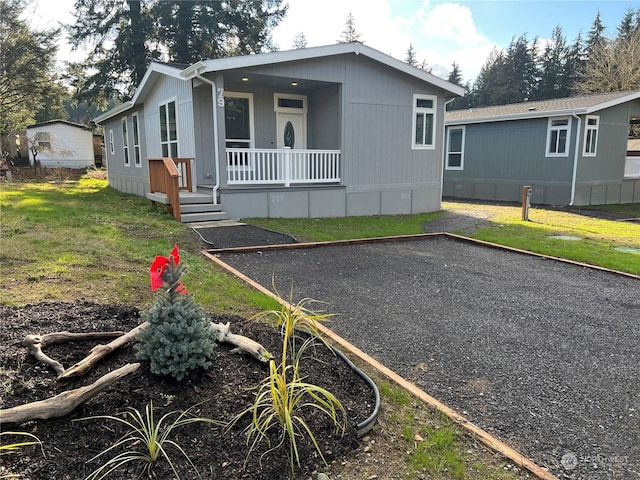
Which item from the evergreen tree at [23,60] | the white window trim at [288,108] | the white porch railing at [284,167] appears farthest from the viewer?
the evergreen tree at [23,60]

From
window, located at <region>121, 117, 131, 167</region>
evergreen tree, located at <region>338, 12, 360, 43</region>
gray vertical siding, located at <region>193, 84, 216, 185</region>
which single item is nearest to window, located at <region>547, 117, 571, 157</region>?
gray vertical siding, located at <region>193, 84, 216, 185</region>

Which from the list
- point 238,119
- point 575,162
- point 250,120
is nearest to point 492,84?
point 575,162

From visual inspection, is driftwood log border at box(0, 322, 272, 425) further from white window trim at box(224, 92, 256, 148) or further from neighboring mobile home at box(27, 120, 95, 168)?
neighboring mobile home at box(27, 120, 95, 168)

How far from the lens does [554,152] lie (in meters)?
15.9

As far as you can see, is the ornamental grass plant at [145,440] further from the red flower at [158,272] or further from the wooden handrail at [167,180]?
the wooden handrail at [167,180]

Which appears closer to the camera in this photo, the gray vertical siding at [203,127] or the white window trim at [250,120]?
the gray vertical siding at [203,127]

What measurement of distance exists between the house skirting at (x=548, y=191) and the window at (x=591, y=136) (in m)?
1.17

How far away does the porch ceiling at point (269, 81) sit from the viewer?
10.1m

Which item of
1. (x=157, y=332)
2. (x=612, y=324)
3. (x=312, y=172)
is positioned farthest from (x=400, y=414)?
(x=312, y=172)

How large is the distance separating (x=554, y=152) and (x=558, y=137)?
0.52m

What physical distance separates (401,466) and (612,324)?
10.5 ft

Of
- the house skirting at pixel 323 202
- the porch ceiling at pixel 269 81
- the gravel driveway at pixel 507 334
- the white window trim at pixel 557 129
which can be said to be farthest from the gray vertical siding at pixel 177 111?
the white window trim at pixel 557 129

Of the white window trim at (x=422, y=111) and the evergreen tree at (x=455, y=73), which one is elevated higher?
the evergreen tree at (x=455, y=73)

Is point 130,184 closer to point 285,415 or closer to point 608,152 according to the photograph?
point 285,415
